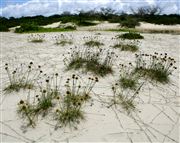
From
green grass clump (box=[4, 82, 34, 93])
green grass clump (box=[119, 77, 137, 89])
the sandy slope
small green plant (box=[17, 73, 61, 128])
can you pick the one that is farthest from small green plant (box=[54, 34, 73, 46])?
small green plant (box=[17, 73, 61, 128])

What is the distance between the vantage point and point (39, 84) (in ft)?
18.9

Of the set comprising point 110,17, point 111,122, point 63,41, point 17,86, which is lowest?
point 110,17

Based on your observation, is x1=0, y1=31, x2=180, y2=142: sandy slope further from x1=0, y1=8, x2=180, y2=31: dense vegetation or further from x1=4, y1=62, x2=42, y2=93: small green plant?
x1=0, y1=8, x2=180, y2=31: dense vegetation

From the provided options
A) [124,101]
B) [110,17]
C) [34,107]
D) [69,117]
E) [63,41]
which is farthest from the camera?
[110,17]

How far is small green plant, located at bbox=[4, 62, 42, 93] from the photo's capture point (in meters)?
5.43

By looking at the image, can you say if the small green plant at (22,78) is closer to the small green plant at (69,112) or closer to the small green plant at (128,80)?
the small green plant at (69,112)

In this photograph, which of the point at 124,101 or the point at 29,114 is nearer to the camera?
the point at 29,114

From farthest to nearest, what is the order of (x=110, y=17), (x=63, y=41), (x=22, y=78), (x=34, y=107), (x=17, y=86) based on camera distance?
(x=110, y=17) → (x=63, y=41) → (x=22, y=78) → (x=17, y=86) → (x=34, y=107)

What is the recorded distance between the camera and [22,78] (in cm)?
579

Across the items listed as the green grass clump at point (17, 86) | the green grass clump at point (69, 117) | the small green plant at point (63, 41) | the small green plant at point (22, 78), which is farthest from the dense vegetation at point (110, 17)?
the green grass clump at point (69, 117)

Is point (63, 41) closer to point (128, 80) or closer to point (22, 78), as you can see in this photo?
point (22, 78)

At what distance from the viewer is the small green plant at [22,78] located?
543cm

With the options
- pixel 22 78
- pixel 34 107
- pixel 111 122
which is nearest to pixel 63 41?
pixel 22 78

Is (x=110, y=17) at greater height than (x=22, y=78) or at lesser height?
lesser
